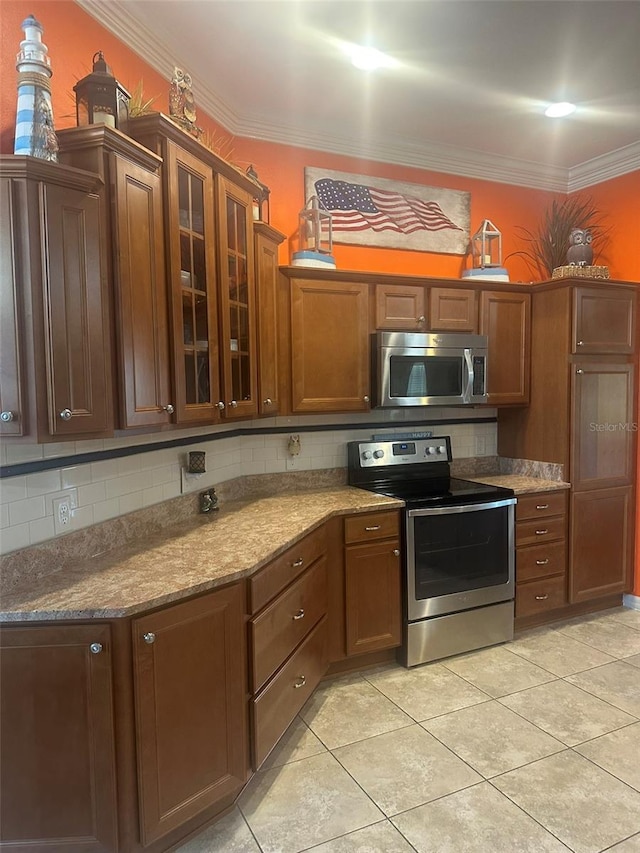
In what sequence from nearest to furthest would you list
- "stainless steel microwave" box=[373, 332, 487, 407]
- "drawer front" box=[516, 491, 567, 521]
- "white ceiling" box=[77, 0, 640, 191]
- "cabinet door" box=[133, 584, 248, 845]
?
"cabinet door" box=[133, 584, 248, 845]
"white ceiling" box=[77, 0, 640, 191]
"stainless steel microwave" box=[373, 332, 487, 407]
"drawer front" box=[516, 491, 567, 521]

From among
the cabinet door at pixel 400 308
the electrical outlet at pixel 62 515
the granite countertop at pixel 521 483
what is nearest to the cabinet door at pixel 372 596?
the granite countertop at pixel 521 483

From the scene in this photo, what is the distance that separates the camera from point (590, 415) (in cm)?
349

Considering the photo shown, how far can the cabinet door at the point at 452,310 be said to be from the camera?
3.36 m

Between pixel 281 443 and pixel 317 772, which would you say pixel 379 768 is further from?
pixel 281 443

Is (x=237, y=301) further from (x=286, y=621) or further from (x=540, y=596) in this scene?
(x=540, y=596)

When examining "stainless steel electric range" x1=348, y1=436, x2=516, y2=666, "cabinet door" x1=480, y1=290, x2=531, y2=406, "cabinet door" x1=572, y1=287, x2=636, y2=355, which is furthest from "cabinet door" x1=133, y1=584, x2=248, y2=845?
"cabinet door" x1=572, y1=287, x2=636, y2=355

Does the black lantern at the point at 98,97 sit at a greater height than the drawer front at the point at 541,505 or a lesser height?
greater

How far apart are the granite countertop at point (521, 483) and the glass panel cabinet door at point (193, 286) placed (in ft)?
6.56

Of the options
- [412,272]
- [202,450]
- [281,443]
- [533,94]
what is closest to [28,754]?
[202,450]

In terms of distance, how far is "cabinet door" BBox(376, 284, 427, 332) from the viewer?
127 inches

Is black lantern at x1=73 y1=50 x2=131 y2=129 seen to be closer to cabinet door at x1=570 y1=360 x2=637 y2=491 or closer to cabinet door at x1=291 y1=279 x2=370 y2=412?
cabinet door at x1=291 y1=279 x2=370 y2=412

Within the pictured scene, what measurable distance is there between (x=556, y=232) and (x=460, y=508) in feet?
6.83

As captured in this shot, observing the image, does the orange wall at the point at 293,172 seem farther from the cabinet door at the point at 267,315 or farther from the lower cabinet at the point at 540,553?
the lower cabinet at the point at 540,553

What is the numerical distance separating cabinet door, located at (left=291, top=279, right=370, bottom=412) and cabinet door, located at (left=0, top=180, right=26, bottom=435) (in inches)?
65.0
